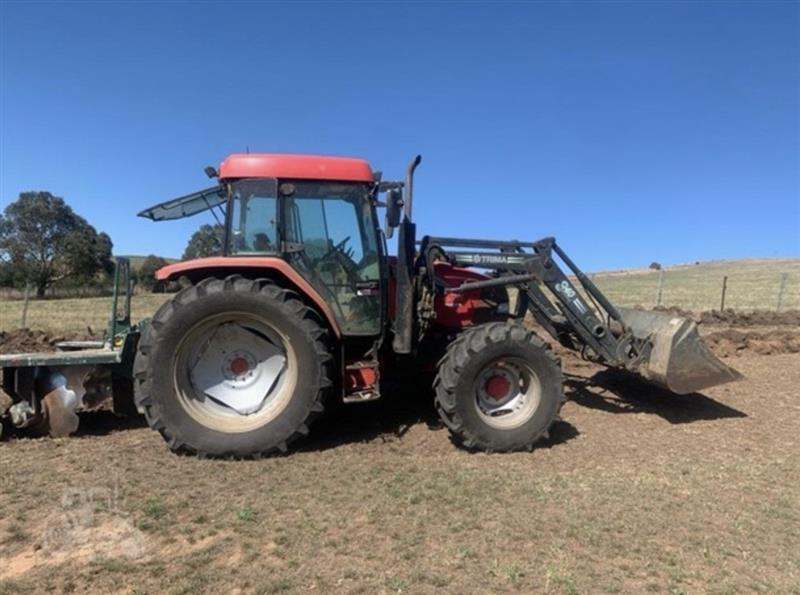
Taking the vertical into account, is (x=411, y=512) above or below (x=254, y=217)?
below

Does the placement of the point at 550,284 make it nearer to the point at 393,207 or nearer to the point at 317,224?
the point at 393,207

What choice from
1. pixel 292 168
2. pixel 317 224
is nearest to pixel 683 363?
pixel 317 224

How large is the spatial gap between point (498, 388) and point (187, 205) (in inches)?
140

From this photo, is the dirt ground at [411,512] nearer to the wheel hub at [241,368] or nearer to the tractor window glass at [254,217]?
the wheel hub at [241,368]

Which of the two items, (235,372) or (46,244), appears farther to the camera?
(46,244)

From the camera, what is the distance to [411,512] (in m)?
4.24

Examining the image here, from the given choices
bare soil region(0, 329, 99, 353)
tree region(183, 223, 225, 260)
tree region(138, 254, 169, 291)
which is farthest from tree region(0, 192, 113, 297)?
tree region(183, 223, 225, 260)

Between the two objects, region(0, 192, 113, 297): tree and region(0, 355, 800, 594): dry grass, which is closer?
region(0, 355, 800, 594): dry grass

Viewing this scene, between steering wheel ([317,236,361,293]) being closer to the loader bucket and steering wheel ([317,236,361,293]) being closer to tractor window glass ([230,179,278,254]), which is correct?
tractor window glass ([230,179,278,254])

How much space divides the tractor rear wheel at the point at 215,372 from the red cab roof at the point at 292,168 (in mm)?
976

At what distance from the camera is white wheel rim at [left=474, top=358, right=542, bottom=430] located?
5.80m

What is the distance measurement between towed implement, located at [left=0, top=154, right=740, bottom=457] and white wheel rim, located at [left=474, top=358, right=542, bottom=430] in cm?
1

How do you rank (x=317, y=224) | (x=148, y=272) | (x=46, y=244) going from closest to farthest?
(x=317, y=224) → (x=148, y=272) → (x=46, y=244)

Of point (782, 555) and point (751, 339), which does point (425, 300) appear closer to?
point (782, 555)
